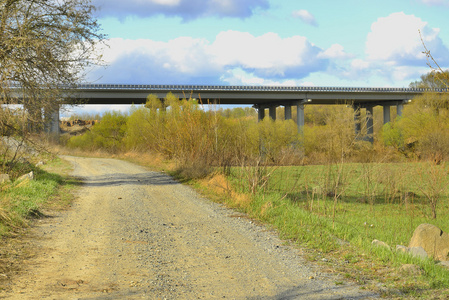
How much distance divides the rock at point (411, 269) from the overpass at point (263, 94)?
4813 centimetres

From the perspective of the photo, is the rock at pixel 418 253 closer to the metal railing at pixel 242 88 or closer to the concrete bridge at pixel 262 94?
the concrete bridge at pixel 262 94

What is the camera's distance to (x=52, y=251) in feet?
22.8

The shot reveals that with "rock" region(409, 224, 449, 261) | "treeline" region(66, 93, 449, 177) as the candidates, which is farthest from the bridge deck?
"rock" region(409, 224, 449, 261)

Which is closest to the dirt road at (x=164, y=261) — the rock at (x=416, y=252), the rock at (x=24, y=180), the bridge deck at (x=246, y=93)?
the rock at (x=416, y=252)

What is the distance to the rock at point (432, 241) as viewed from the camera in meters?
8.13

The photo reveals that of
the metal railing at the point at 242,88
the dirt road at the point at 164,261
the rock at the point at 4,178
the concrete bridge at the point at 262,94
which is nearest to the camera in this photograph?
the dirt road at the point at 164,261

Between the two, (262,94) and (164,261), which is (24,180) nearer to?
(164,261)

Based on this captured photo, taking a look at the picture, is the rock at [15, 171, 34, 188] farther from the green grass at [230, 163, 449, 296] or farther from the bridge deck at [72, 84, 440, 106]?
the bridge deck at [72, 84, 440, 106]

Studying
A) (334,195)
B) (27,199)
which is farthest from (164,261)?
(334,195)

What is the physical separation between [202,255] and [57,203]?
21.4 feet

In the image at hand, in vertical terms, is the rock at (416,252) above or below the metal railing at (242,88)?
below

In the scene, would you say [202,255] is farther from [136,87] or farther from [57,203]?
[136,87]

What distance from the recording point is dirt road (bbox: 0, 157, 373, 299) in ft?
16.8

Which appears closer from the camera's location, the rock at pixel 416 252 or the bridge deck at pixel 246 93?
the rock at pixel 416 252
